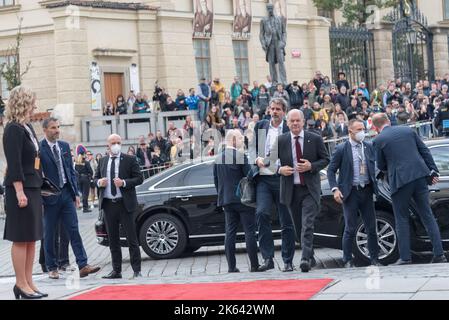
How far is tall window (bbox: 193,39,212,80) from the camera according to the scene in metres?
43.2

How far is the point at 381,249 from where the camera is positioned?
14.7m

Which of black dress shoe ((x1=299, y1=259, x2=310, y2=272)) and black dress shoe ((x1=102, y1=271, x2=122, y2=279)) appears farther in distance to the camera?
black dress shoe ((x1=102, y1=271, x2=122, y2=279))

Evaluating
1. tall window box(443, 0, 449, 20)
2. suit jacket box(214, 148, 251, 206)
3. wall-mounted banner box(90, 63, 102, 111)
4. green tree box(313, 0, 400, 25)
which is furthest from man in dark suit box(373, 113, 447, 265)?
tall window box(443, 0, 449, 20)

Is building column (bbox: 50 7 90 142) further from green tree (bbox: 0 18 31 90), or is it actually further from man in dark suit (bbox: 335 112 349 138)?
man in dark suit (bbox: 335 112 349 138)

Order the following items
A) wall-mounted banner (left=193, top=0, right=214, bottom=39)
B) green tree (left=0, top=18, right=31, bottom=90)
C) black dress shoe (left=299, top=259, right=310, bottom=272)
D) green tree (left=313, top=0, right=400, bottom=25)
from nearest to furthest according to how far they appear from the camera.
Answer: black dress shoe (left=299, top=259, right=310, bottom=272) → green tree (left=0, top=18, right=31, bottom=90) → wall-mounted banner (left=193, top=0, right=214, bottom=39) → green tree (left=313, top=0, right=400, bottom=25)

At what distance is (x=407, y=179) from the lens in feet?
45.1

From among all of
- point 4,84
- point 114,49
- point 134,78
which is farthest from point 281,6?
point 4,84

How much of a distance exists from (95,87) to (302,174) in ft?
85.1

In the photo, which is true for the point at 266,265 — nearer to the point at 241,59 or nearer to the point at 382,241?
the point at 382,241

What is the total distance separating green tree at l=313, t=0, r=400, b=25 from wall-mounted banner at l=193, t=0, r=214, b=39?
11.7 m
